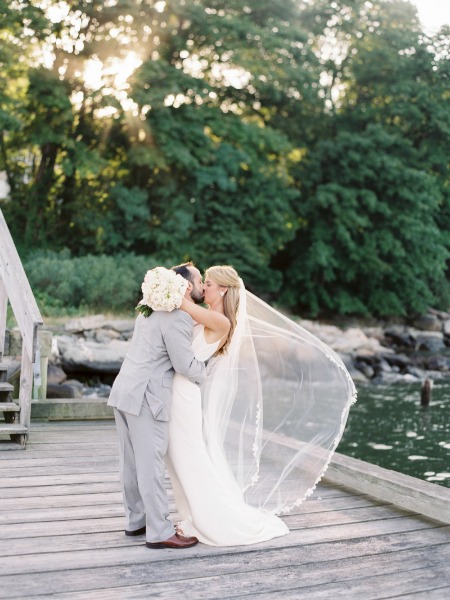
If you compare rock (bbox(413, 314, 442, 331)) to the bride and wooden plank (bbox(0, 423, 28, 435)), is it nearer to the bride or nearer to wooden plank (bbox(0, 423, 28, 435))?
wooden plank (bbox(0, 423, 28, 435))

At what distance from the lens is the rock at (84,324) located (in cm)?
2184

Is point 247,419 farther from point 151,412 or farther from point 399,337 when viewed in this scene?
point 399,337

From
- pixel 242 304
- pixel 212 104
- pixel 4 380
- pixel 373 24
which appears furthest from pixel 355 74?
pixel 242 304

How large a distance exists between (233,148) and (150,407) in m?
26.5

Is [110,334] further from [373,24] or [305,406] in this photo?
[373,24]

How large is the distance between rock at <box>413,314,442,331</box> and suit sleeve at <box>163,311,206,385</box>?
30.7 m

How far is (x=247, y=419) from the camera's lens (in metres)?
5.35

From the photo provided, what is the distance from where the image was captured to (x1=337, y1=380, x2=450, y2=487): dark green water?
1298cm

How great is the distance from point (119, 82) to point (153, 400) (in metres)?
25.1

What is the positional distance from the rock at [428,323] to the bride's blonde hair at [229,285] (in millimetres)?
30262

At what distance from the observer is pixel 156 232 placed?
1145 inches

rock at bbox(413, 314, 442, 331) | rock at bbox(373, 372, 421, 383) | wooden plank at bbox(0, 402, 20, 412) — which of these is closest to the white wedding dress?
wooden plank at bbox(0, 402, 20, 412)

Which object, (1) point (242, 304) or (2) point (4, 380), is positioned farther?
(2) point (4, 380)

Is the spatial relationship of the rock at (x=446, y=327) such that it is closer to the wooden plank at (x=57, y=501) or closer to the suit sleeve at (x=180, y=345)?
the wooden plank at (x=57, y=501)
